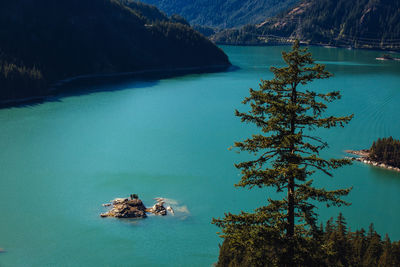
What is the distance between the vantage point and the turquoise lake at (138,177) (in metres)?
34.1

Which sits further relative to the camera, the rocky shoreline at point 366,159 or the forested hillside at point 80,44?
the forested hillside at point 80,44

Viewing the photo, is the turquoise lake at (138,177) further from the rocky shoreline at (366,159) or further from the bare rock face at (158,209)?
the rocky shoreline at (366,159)

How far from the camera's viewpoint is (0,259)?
1259 inches

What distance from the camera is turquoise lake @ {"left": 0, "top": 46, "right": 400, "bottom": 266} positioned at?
112 feet

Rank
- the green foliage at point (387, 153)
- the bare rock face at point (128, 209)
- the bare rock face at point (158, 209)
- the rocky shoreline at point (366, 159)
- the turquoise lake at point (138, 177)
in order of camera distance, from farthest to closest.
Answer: the green foliage at point (387, 153) < the rocky shoreline at point (366, 159) < the bare rock face at point (158, 209) < the bare rock face at point (128, 209) < the turquoise lake at point (138, 177)

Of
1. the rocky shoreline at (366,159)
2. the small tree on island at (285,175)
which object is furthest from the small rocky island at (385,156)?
the small tree on island at (285,175)

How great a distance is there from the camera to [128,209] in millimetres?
38156

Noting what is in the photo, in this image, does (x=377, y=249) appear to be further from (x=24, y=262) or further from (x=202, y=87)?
(x=202, y=87)

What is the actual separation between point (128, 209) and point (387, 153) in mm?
30619

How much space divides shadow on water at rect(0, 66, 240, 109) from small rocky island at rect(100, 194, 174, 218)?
55.5 metres

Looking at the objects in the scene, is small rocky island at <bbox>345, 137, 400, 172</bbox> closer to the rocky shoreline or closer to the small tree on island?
the rocky shoreline

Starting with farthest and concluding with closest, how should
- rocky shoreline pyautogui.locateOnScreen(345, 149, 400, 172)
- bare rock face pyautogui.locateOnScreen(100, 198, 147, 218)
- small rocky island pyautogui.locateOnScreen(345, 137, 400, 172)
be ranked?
small rocky island pyautogui.locateOnScreen(345, 137, 400, 172) < rocky shoreline pyautogui.locateOnScreen(345, 149, 400, 172) < bare rock face pyautogui.locateOnScreen(100, 198, 147, 218)

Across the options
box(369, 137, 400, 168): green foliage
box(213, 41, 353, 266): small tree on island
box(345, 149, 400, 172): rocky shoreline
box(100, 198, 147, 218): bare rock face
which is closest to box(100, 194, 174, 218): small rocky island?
box(100, 198, 147, 218): bare rock face

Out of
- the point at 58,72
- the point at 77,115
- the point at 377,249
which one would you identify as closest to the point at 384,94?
the point at 77,115
